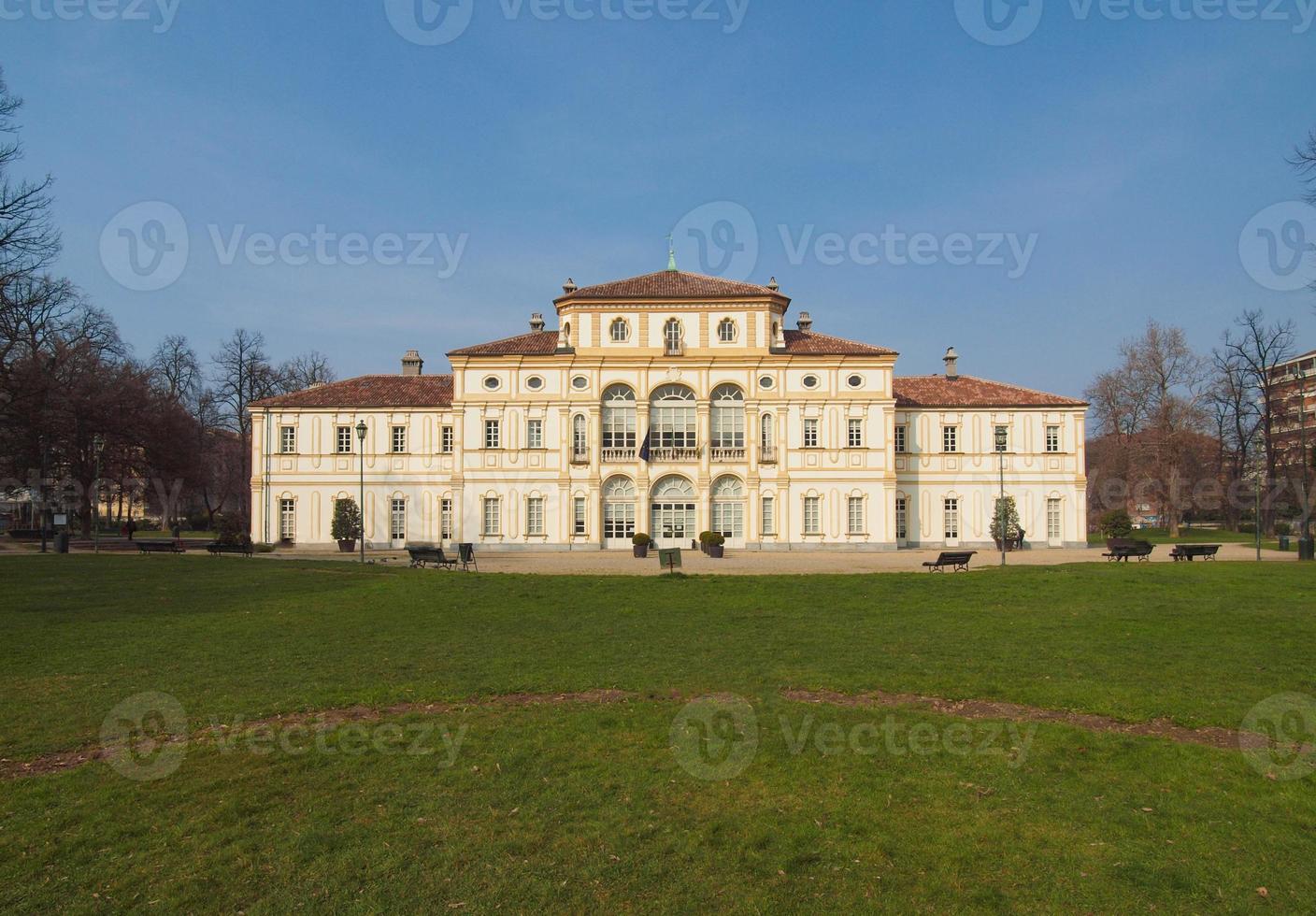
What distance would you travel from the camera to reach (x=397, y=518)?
1736 inches

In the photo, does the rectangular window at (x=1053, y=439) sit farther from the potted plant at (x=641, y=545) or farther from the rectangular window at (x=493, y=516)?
the rectangular window at (x=493, y=516)

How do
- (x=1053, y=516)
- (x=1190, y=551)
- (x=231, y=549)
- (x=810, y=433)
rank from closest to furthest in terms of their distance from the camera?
1. (x=1190, y=551)
2. (x=231, y=549)
3. (x=810, y=433)
4. (x=1053, y=516)

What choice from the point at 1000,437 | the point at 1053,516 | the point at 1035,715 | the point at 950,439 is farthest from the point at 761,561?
the point at 1035,715

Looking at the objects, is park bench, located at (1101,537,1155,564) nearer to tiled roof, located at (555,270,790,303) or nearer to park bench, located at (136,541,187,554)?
tiled roof, located at (555,270,790,303)

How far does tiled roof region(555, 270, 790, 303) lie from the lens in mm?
42188

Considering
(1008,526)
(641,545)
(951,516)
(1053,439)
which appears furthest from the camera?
(1053,439)

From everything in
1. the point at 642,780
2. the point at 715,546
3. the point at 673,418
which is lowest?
the point at 642,780

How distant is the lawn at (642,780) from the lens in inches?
203

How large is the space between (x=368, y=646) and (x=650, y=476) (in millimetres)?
29643

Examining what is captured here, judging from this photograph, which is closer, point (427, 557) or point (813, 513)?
point (427, 557)

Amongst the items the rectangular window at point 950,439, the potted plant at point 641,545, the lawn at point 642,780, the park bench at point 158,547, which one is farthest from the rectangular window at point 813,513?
the lawn at point 642,780

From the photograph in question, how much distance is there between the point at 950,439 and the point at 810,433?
805cm

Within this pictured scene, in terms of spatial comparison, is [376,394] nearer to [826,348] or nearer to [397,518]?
[397,518]

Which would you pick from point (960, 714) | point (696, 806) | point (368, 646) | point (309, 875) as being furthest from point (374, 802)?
point (368, 646)
